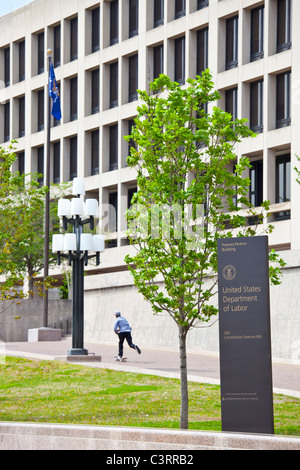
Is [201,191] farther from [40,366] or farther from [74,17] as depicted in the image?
[74,17]

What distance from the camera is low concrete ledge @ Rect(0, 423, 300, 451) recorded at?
1131cm

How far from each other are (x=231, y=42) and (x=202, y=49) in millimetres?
2043

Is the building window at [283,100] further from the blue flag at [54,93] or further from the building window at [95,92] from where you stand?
the building window at [95,92]

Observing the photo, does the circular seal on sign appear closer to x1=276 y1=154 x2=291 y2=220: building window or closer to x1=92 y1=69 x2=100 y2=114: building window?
x1=276 y1=154 x2=291 y2=220: building window

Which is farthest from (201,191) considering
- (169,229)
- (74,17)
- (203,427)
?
(74,17)

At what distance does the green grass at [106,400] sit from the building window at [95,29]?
100ft

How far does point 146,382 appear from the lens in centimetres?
2361

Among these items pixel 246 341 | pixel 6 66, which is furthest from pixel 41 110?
pixel 246 341

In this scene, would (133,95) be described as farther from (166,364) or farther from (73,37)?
(166,364)

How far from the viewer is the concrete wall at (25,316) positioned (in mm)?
44656

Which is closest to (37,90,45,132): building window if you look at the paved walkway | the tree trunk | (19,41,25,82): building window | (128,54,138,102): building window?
(19,41,25,82): building window

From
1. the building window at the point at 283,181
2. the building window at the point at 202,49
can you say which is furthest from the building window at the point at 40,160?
the building window at the point at 283,181

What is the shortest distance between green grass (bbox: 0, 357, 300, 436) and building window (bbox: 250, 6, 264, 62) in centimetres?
2081
